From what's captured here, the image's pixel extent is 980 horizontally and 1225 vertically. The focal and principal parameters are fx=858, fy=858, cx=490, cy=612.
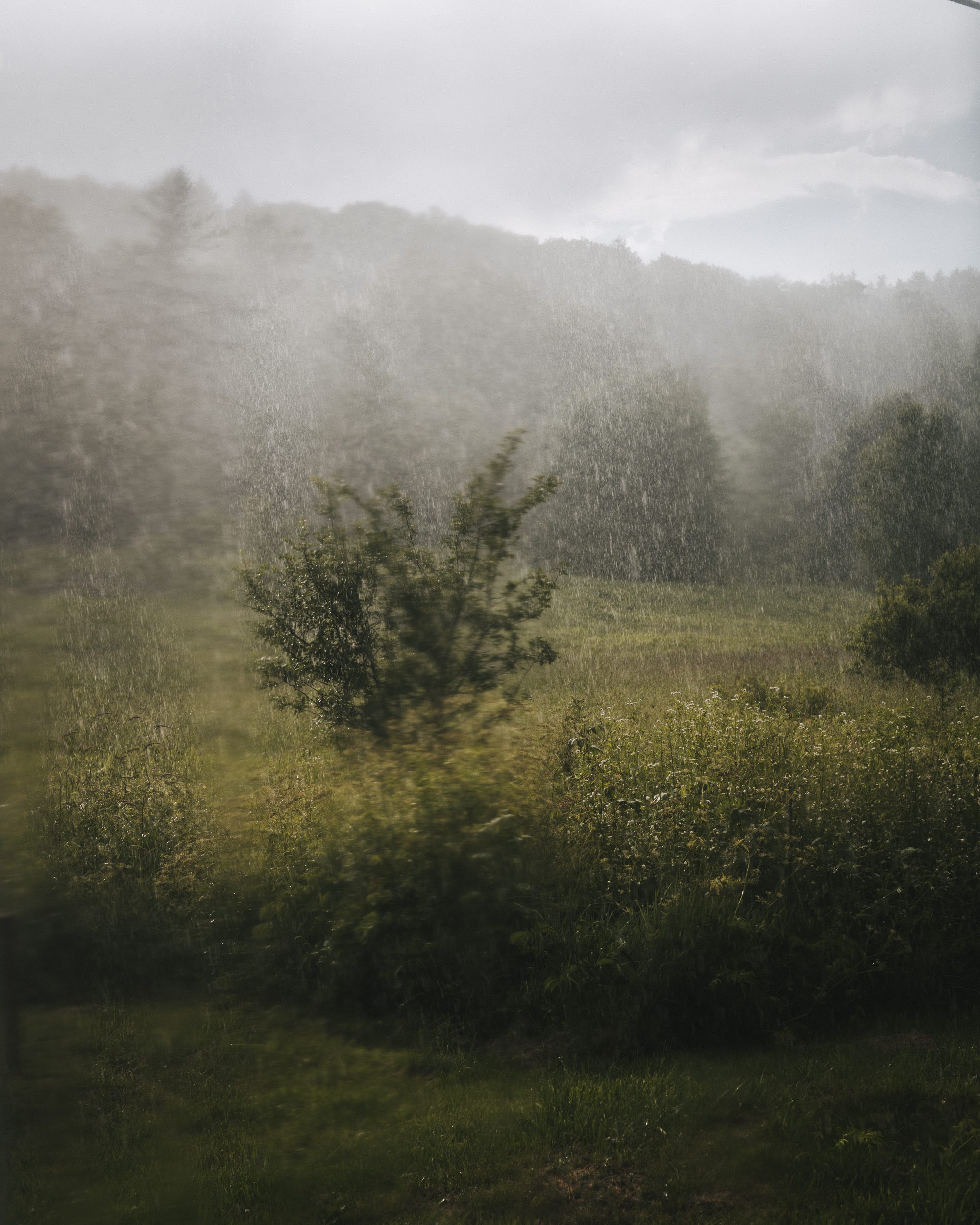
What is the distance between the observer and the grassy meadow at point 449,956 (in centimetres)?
265

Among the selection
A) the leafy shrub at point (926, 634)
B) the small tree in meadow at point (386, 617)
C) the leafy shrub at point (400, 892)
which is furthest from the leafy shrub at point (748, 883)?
the leafy shrub at point (926, 634)

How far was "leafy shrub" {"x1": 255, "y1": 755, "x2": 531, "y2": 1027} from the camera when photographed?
3.27 metres

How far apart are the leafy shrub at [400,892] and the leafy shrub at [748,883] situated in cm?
20

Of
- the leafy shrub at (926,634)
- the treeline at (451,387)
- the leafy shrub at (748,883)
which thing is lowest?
the leafy shrub at (748,883)

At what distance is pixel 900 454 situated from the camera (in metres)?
6.01

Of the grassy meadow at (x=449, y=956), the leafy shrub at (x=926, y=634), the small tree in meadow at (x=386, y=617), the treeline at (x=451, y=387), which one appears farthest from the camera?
the leafy shrub at (x=926, y=634)

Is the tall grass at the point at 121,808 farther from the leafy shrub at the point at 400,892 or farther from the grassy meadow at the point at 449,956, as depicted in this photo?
the leafy shrub at the point at 400,892

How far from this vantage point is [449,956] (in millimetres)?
3309

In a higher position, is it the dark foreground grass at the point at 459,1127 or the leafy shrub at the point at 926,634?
the leafy shrub at the point at 926,634

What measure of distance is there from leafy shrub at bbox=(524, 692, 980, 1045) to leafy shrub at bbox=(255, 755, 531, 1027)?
20 centimetres

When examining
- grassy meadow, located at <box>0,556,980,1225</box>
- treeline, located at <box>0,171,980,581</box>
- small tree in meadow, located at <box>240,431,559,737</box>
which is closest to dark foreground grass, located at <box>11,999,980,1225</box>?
grassy meadow, located at <box>0,556,980,1225</box>

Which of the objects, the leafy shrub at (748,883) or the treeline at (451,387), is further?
the treeline at (451,387)

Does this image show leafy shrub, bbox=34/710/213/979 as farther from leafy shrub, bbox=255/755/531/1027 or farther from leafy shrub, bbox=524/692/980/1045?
leafy shrub, bbox=524/692/980/1045

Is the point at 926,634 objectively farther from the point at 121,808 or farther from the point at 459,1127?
the point at 121,808
